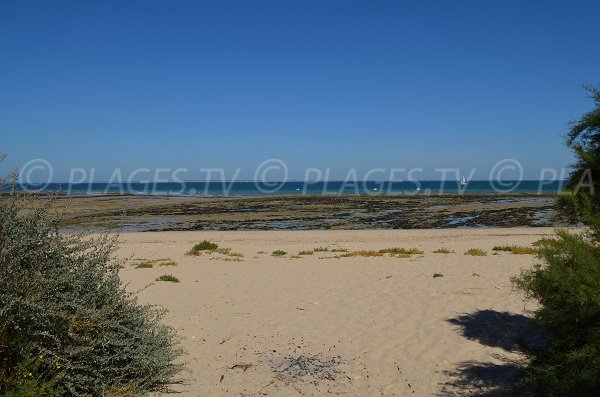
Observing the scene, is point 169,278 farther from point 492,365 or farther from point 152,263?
point 492,365

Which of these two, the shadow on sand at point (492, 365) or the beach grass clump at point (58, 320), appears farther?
the shadow on sand at point (492, 365)

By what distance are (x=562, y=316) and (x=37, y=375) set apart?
486cm

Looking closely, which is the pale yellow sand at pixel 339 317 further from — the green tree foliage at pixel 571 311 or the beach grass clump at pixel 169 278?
the green tree foliage at pixel 571 311

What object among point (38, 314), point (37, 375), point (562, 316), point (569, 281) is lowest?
point (37, 375)

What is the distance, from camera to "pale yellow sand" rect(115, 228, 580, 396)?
624cm

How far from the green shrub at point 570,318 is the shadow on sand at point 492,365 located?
0.40 meters

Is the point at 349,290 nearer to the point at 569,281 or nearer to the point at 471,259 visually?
the point at 471,259

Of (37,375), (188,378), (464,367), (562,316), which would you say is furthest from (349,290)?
(37,375)

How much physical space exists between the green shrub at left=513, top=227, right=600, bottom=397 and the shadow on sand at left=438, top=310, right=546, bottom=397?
40cm

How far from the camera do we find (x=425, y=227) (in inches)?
1270

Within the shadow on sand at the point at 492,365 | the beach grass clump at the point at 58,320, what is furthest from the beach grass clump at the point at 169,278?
the beach grass clump at the point at 58,320

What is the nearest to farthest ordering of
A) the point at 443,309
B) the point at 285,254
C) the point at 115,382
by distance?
the point at 115,382, the point at 443,309, the point at 285,254

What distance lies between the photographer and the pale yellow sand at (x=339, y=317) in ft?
20.5

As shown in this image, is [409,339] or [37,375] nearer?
[37,375]
